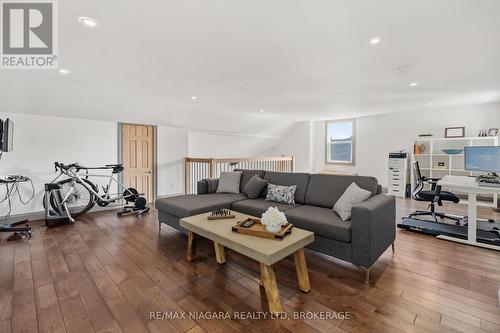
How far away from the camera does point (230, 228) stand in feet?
7.68

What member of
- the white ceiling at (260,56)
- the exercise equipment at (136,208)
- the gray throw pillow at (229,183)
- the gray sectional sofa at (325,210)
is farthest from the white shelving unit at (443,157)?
the exercise equipment at (136,208)

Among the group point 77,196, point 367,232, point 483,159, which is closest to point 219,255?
point 367,232

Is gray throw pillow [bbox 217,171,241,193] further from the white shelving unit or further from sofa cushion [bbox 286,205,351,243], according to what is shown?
the white shelving unit

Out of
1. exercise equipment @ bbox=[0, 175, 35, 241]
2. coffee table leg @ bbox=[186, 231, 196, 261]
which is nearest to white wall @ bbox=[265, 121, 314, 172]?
coffee table leg @ bbox=[186, 231, 196, 261]

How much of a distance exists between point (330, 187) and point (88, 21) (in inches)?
124

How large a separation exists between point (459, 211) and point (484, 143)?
197 cm

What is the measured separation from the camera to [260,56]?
283 centimetres

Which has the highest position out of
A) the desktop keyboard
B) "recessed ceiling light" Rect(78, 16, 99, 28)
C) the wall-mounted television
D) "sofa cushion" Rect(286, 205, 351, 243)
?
"recessed ceiling light" Rect(78, 16, 99, 28)

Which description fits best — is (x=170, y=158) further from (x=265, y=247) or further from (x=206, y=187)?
(x=265, y=247)

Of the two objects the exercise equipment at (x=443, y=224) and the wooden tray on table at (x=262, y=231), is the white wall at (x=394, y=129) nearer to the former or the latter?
the exercise equipment at (x=443, y=224)

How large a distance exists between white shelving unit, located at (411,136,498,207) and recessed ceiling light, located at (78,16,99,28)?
22.4 feet

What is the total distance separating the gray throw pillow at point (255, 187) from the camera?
3744 mm

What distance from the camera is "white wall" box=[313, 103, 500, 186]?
559 centimetres

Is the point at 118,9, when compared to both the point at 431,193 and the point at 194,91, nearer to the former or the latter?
the point at 194,91
